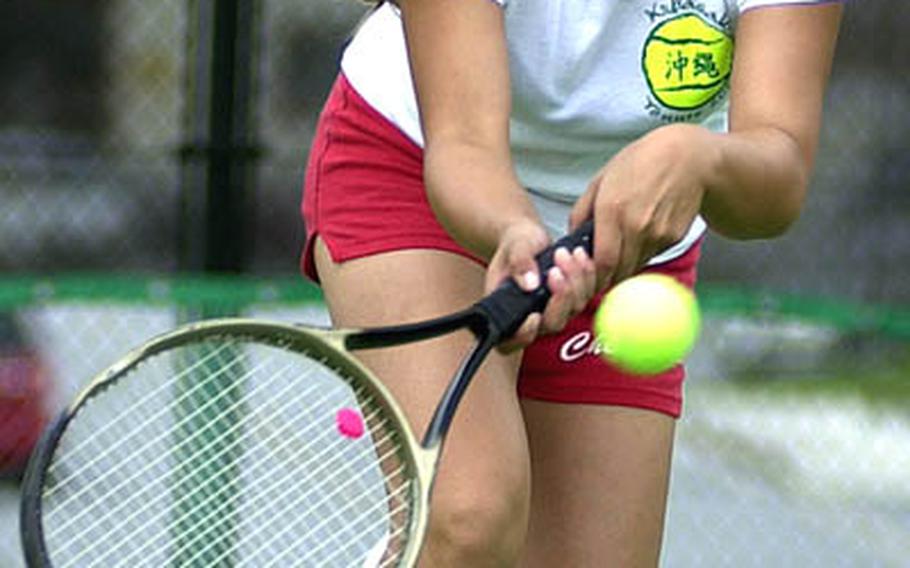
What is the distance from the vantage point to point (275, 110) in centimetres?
555

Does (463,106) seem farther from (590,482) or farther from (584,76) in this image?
(590,482)

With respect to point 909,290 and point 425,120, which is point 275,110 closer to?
point 909,290

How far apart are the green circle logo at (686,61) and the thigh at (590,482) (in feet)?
1.52

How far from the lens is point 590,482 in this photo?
3.41 m

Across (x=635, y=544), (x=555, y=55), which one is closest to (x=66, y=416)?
(x=555, y=55)

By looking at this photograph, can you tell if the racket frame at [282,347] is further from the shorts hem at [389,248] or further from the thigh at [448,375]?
the shorts hem at [389,248]

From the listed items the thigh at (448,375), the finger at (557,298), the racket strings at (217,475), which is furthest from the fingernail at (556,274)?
the racket strings at (217,475)

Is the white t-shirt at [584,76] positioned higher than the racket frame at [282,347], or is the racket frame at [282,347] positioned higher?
the white t-shirt at [584,76]

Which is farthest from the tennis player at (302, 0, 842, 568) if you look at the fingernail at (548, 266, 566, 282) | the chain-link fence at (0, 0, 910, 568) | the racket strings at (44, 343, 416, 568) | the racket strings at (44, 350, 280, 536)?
the chain-link fence at (0, 0, 910, 568)

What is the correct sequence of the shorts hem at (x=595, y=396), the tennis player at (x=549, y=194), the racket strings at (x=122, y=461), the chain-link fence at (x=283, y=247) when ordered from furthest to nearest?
the chain-link fence at (x=283, y=247) < the racket strings at (x=122, y=461) < the shorts hem at (x=595, y=396) < the tennis player at (x=549, y=194)

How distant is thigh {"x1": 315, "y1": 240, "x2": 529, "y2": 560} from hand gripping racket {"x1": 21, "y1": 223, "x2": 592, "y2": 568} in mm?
76

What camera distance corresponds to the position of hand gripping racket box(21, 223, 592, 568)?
2.75 meters

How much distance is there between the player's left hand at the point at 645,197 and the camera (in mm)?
2781

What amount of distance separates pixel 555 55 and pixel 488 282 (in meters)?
0.42
